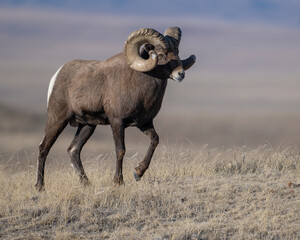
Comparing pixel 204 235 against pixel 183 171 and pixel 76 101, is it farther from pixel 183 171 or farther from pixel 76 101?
pixel 76 101

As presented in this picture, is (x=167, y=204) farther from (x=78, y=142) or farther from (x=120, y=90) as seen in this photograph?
(x=78, y=142)

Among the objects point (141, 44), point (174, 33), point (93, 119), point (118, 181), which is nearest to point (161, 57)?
point (141, 44)

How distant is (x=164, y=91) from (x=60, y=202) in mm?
2882

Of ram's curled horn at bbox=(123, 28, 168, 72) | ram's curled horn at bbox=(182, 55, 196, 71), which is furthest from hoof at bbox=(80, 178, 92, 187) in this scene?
ram's curled horn at bbox=(182, 55, 196, 71)

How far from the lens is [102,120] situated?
11.2 m

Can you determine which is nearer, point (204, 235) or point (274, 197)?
point (204, 235)

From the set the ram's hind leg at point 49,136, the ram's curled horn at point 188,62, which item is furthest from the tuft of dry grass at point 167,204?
the ram's curled horn at point 188,62

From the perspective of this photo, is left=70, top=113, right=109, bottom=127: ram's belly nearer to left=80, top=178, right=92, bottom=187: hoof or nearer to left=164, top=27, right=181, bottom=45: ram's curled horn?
left=80, top=178, right=92, bottom=187: hoof

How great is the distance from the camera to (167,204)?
902cm

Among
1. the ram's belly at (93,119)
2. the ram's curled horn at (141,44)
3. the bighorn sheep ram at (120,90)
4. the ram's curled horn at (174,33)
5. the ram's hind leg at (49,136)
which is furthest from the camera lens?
the ram's hind leg at (49,136)

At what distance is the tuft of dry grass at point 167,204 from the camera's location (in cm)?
803

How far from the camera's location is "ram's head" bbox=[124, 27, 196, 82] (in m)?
10.4

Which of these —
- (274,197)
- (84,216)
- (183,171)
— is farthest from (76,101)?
(274,197)

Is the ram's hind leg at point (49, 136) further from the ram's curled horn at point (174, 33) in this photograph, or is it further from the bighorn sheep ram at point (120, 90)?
the ram's curled horn at point (174, 33)
